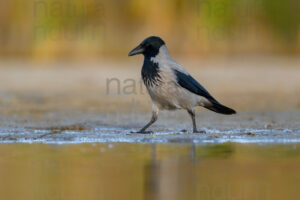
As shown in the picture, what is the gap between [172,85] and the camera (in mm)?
7469

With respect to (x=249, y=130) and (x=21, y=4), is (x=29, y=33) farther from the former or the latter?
(x=249, y=130)

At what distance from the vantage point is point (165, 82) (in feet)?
24.4

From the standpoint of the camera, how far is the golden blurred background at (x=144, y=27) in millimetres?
17516

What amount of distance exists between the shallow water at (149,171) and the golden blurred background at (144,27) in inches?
441

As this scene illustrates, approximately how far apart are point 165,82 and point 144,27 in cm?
1139

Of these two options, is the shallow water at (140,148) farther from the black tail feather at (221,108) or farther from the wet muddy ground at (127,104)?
the black tail feather at (221,108)

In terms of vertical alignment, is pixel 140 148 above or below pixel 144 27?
below

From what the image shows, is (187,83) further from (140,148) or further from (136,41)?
(136,41)

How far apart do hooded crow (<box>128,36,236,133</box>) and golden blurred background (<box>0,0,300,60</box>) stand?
9.64m

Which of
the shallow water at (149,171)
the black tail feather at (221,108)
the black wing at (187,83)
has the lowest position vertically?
the shallow water at (149,171)

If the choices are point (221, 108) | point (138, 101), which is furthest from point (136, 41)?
point (221, 108)

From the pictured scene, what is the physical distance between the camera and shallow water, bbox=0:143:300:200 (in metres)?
4.40

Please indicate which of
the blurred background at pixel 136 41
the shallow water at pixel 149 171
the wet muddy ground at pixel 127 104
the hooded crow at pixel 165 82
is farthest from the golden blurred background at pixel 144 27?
the shallow water at pixel 149 171

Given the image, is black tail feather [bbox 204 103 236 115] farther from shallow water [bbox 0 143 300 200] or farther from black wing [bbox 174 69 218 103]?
shallow water [bbox 0 143 300 200]
